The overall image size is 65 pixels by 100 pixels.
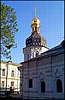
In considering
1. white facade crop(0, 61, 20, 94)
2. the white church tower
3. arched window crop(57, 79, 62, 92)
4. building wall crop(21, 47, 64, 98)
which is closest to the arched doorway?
arched window crop(57, 79, 62, 92)

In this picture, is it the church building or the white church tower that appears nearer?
the church building

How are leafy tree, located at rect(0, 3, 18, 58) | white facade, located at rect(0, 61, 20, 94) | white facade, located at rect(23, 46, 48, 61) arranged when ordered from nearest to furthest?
leafy tree, located at rect(0, 3, 18, 58)
white facade, located at rect(23, 46, 48, 61)
white facade, located at rect(0, 61, 20, 94)

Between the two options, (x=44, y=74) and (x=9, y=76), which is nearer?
(x=44, y=74)

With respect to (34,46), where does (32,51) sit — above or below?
below

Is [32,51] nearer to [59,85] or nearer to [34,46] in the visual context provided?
[34,46]

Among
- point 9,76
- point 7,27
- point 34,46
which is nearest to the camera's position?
point 7,27

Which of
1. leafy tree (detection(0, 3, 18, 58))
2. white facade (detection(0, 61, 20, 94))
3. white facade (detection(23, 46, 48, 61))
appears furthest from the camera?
white facade (detection(0, 61, 20, 94))

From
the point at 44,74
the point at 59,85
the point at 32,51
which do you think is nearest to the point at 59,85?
the point at 59,85

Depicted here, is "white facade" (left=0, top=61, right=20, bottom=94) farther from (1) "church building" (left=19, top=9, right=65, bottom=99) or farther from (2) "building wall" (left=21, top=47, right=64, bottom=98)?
(2) "building wall" (left=21, top=47, right=64, bottom=98)

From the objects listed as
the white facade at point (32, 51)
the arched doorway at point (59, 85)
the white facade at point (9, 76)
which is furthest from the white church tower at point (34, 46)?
the arched doorway at point (59, 85)

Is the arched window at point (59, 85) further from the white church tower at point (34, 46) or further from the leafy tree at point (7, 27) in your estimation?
the white church tower at point (34, 46)

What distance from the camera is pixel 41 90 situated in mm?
25438

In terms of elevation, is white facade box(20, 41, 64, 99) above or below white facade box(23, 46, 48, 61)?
below

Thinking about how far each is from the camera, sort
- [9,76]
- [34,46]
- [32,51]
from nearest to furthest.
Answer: [32,51] → [34,46] → [9,76]
